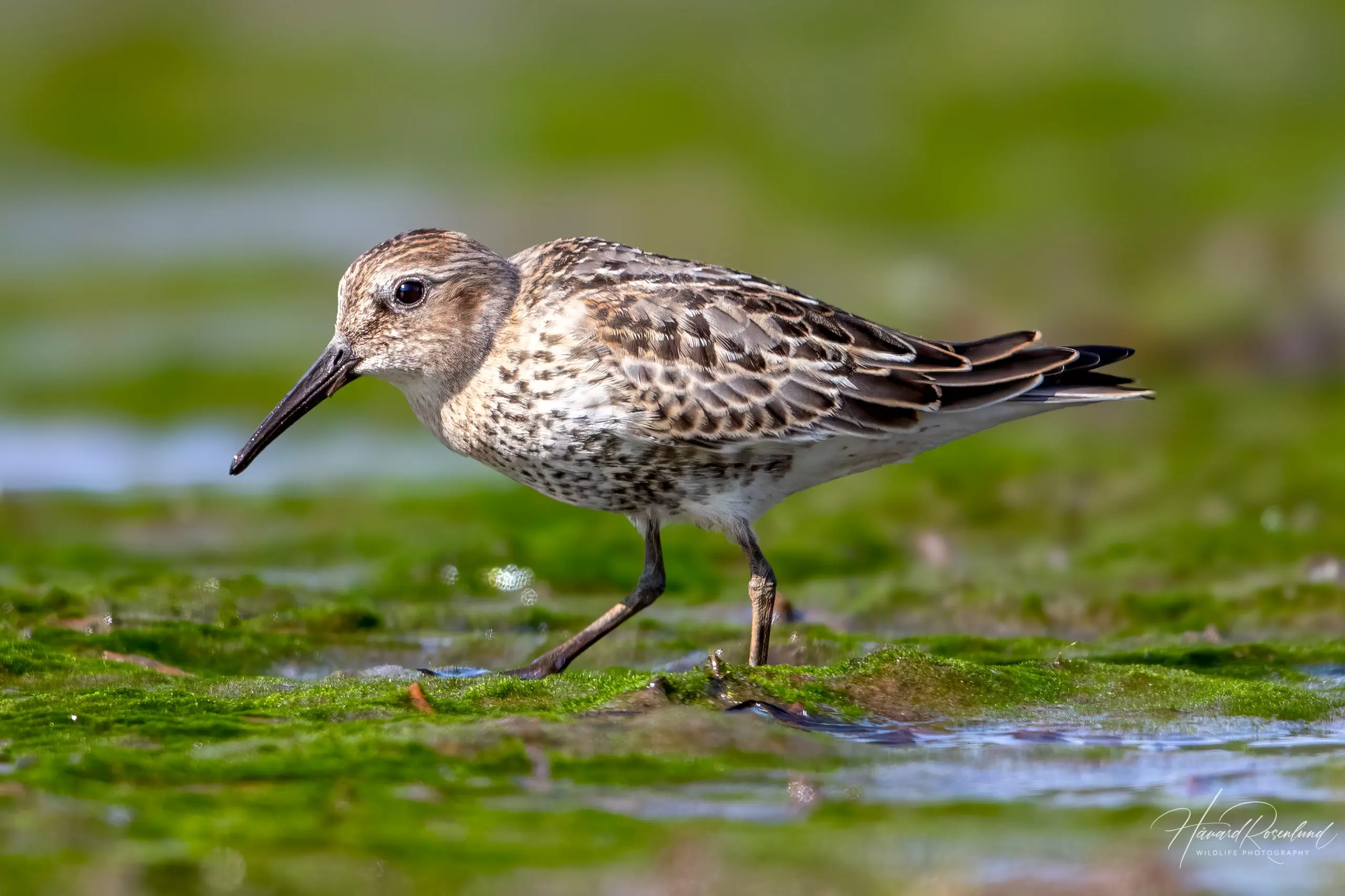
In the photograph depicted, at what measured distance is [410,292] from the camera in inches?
298

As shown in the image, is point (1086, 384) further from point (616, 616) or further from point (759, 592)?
point (616, 616)

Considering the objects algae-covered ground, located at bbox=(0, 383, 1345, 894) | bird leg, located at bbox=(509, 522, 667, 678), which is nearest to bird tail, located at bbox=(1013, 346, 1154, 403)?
algae-covered ground, located at bbox=(0, 383, 1345, 894)

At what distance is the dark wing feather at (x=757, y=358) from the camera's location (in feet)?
23.6

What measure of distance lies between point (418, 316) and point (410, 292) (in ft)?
0.41

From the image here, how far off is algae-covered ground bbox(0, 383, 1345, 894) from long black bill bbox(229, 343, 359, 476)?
0.87 m

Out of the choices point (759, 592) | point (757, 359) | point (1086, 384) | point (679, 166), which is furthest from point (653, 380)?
point (679, 166)

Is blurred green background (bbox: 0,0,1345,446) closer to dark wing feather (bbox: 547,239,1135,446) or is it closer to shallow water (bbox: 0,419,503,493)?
shallow water (bbox: 0,419,503,493)

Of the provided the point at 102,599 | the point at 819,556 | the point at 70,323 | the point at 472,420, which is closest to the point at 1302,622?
the point at 819,556

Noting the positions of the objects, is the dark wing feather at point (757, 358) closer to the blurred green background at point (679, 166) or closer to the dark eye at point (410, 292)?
the dark eye at point (410, 292)

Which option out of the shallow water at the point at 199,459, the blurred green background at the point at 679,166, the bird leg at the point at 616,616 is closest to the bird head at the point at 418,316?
the bird leg at the point at 616,616

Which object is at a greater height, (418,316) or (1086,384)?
(418,316)

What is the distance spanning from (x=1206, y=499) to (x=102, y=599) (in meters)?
6.63

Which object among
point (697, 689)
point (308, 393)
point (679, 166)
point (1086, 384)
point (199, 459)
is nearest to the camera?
point (697, 689)

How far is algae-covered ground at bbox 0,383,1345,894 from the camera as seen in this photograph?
4.36 m
